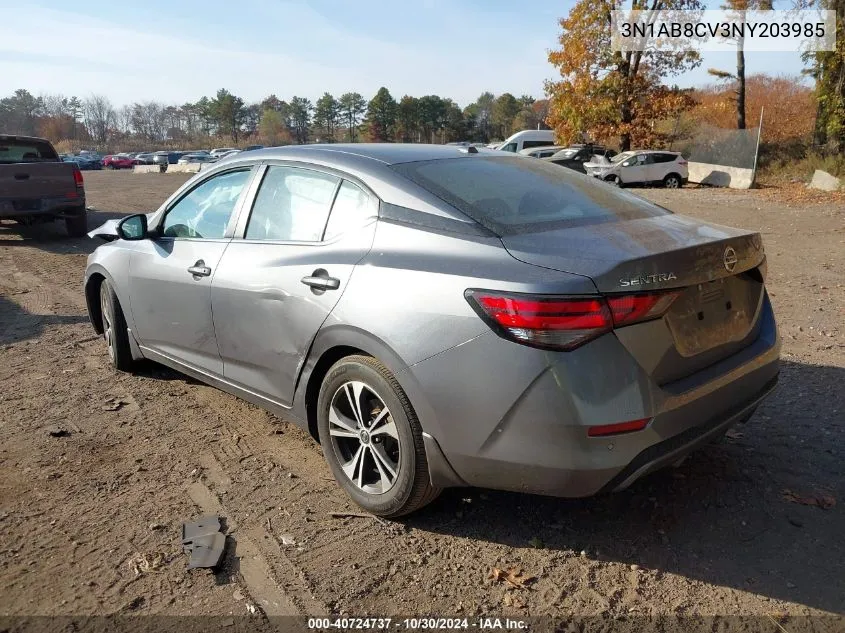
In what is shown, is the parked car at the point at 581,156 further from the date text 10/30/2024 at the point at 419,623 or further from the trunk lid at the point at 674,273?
the date text 10/30/2024 at the point at 419,623

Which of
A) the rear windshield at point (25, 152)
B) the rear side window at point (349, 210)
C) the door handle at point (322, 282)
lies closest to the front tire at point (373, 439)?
the door handle at point (322, 282)

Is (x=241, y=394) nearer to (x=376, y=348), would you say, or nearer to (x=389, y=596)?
(x=376, y=348)

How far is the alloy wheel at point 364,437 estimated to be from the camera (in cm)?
290

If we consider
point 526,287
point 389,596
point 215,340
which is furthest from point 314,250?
point 389,596

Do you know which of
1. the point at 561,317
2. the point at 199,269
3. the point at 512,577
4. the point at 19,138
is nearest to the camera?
the point at 561,317

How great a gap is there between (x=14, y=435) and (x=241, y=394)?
4.92ft

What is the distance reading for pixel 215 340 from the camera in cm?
376

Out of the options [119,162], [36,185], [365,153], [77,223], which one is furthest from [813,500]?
[119,162]

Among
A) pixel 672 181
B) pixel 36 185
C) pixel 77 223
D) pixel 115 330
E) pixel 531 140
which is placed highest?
pixel 531 140

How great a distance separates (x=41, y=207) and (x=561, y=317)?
11392mm

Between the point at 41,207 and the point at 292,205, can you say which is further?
the point at 41,207

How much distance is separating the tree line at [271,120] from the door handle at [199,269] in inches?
2509

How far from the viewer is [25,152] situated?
1177cm

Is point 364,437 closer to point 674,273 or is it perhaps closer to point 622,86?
point 674,273
